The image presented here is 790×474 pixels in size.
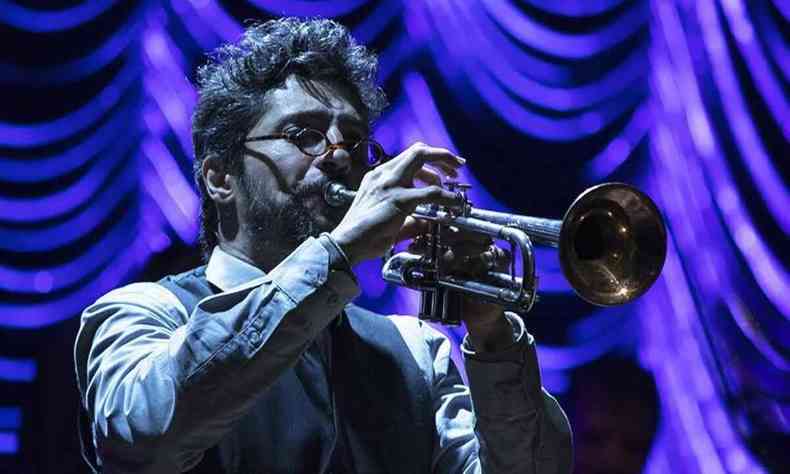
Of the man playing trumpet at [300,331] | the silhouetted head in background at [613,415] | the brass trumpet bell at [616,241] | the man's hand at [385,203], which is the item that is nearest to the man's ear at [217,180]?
the man playing trumpet at [300,331]

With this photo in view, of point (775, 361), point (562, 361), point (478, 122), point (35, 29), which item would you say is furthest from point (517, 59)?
point (35, 29)

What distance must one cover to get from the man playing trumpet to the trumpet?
0.06m

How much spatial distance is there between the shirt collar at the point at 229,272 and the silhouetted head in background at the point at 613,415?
1644 millimetres

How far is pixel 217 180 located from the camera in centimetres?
279

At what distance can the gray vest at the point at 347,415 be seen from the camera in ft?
7.70

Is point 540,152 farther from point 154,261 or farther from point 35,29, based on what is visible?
point 35,29

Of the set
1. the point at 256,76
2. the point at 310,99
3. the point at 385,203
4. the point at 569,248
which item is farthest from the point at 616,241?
the point at 256,76

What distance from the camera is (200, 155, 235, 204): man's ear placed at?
275 centimetres

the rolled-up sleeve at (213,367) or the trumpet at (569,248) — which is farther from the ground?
the rolled-up sleeve at (213,367)

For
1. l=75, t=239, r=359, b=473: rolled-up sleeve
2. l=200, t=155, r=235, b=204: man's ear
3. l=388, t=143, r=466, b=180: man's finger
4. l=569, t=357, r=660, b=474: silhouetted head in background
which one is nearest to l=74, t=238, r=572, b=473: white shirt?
l=75, t=239, r=359, b=473: rolled-up sleeve

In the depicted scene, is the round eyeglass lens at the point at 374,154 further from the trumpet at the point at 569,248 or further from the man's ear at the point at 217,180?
the man's ear at the point at 217,180

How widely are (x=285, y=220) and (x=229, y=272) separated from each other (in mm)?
194

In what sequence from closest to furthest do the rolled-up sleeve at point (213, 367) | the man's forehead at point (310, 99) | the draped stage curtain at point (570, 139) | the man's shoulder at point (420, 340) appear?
the rolled-up sleeve at point (213, 367) → the man's forehead at point (310, 99) → the man's shoulder at point (420, 340) → the draped stage curtain at point (570, 139)

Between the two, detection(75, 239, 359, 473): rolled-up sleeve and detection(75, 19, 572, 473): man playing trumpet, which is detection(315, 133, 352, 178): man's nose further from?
detection(75, 239, 359, 473): rolled-up sleeve
